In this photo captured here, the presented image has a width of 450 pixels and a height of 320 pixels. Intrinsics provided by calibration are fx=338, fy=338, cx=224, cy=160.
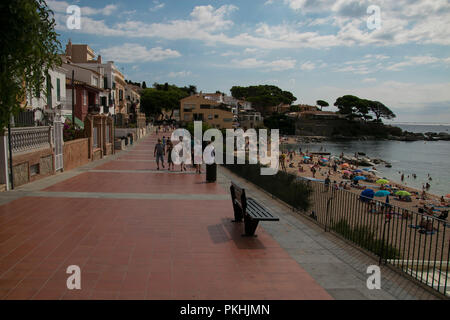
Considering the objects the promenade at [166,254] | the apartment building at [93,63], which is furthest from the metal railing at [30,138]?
the apartment building at [93,63]

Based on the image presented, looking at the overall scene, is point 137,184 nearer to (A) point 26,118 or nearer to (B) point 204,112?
(A) point 26,118

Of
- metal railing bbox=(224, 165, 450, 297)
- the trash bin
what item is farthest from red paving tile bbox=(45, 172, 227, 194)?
metal railing bbox=(224, 165, 450, 297)

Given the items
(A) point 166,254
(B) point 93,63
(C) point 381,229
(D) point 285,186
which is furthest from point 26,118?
(B) point 93,63

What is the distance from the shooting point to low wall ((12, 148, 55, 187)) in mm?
10469

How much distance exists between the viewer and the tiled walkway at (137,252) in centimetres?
427

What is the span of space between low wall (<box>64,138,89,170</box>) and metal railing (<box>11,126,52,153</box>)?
1852 millimetres

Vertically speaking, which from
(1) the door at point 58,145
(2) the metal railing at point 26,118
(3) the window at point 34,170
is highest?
(2) the metal railing at point 26,118

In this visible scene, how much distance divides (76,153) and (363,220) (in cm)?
1312

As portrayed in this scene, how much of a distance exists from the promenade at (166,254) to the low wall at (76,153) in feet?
17.9

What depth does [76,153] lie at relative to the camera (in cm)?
1606

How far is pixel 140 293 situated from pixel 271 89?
129 metres

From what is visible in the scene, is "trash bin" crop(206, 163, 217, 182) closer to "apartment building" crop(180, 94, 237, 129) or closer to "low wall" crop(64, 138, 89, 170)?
"low wall" crop(64, 138, 89, 170)

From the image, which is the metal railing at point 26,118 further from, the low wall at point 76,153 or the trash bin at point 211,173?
the trash bin at point 211,173

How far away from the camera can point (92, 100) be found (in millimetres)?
35656
